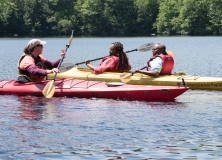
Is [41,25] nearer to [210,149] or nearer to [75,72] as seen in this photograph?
[75,72]

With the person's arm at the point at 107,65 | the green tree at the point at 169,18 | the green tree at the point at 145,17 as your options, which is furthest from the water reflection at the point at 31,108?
the green tree at the point at 145,17

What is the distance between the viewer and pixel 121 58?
15.2 meters

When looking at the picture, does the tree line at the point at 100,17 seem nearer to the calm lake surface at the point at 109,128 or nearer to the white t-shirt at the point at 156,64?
the white t-shirt at the point at 156,64

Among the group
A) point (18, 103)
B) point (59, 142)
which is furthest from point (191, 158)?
point (18, 103)

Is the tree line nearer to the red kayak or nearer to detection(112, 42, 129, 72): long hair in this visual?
detection(112, 42, 129, 72): long hair

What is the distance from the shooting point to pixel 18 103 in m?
13.6

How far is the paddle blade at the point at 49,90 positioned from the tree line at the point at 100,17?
265ft

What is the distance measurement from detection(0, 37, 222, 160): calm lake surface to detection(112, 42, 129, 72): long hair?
69.8 inches

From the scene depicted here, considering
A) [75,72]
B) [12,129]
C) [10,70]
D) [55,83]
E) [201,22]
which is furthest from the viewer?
[201,22]

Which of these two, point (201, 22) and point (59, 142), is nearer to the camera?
point (59, 142)

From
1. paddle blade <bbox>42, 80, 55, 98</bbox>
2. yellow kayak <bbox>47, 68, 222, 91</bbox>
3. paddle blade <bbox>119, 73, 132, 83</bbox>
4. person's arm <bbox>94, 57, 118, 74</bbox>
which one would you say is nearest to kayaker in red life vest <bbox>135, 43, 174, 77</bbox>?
yellow kayak <bbox>47, 68, 222, 91</bbox>

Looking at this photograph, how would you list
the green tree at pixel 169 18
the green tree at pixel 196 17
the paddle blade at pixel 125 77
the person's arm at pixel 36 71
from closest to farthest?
the person's arm at pixel 36 71 < the paddle blade at pixel 125 77 < the green tree at pixel 196 17 < the green tree at pixel 169 18

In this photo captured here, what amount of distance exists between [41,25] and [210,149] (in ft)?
320

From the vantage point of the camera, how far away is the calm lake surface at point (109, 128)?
8734 millimetres
